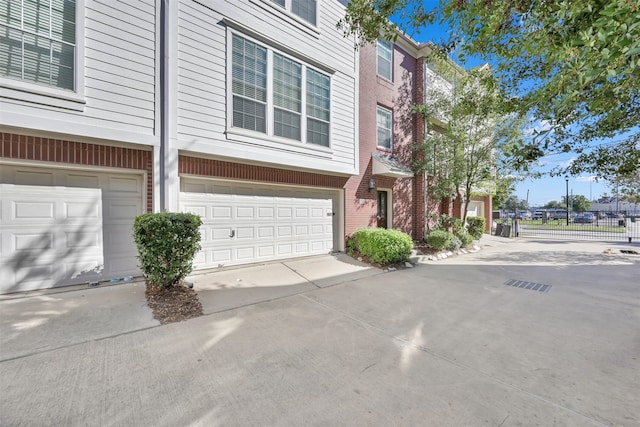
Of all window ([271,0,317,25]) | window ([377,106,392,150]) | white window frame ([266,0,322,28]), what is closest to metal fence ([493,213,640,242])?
window ([377,106,392,150])

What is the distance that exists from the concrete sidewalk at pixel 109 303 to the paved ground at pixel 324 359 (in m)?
0.03

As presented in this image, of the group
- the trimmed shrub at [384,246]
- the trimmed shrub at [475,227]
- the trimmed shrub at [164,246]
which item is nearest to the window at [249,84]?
the trimmed shrub at [164,246]

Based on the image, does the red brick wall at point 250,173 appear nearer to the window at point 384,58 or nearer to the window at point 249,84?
the window at point 249,84

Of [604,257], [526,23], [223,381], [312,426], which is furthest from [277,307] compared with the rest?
[604,257]

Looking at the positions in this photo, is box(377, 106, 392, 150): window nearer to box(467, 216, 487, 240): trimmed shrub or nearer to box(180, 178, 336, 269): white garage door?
box(180, 178, 336, 269): white garage door

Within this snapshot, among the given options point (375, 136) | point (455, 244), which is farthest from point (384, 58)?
point (455, 244)

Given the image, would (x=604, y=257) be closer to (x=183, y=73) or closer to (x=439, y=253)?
(x=439, y=253)

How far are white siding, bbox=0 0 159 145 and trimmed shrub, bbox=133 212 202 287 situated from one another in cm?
185

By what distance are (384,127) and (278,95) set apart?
16.5 ft

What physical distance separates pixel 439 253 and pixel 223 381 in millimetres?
8962

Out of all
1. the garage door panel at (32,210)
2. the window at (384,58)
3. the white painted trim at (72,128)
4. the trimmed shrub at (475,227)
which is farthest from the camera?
the trimmed shrub at (475,227)

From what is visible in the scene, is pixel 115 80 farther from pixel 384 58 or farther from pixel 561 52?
pixel 384 58

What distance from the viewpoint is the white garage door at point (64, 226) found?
15.0 ft

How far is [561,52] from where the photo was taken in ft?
8.25
